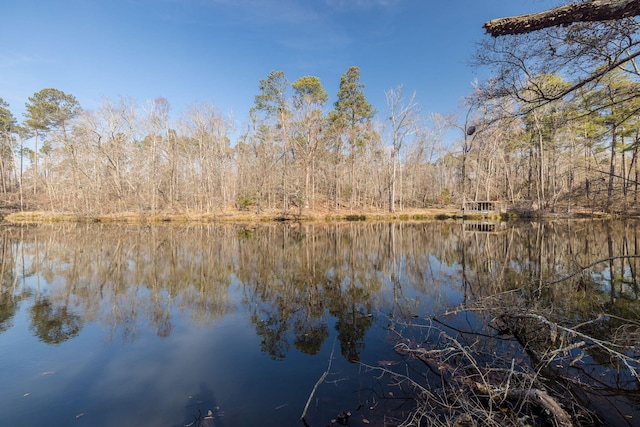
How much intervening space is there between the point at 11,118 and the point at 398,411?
64.0 meters

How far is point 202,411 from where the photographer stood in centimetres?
353

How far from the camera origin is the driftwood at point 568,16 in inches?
126

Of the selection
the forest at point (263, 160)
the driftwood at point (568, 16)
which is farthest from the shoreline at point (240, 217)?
the driftwood at point (568, 16)

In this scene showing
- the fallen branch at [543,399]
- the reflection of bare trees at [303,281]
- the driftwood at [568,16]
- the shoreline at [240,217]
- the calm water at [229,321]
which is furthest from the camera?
the shoreline at [240,217]

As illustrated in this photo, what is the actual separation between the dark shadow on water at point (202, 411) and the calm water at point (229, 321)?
0.02 m

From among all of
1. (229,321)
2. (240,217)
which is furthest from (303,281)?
(240,217)

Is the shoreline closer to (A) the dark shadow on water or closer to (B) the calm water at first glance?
(B) the calm water

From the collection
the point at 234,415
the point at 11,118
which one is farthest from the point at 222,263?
the point at 11,118

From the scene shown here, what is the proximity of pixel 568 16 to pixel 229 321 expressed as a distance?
7.66 metres

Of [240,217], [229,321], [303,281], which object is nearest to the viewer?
[229,321]

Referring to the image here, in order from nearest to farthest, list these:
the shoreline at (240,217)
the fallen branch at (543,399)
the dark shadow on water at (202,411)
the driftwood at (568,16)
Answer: the fallen branch at (543,399)
the driftwood at (568,16)
the dark shadow on water at (202,411)
the shoreline at (240,217)

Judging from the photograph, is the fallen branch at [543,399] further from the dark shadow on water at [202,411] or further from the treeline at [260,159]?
the treeline at [260,159]

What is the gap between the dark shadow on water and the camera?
3326mm

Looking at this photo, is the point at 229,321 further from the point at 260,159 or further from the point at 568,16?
the point at 260,159
